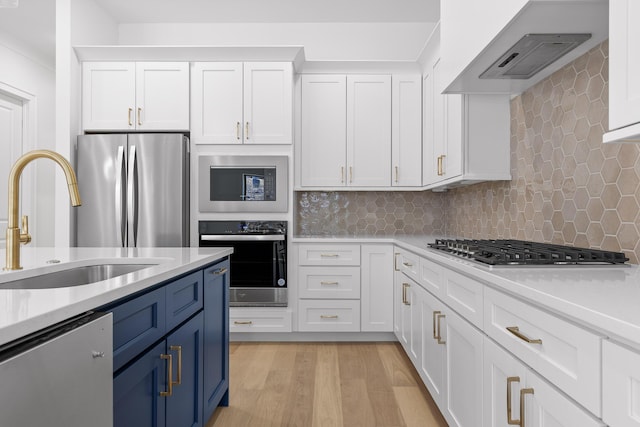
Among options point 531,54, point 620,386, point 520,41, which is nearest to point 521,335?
point 620,386

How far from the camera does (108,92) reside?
3.58 metres

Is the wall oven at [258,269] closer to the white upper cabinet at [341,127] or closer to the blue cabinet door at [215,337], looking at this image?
the white upper cabinet at [341,127]

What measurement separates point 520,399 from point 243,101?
3003mm

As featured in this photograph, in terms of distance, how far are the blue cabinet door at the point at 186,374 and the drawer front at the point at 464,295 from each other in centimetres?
106

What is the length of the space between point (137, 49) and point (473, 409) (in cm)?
342

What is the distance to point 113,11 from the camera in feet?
12.9

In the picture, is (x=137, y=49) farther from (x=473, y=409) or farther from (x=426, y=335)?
(x=473, y=409)

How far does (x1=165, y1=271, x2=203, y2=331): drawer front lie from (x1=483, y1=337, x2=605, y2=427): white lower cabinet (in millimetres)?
1080

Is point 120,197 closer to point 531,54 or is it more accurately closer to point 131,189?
point 131,189

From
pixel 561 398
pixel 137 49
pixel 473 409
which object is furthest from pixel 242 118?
pixel 561 398

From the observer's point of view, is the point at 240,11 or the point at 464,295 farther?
the point at 240,11

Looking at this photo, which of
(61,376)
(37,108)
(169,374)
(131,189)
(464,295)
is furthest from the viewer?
(37,108)

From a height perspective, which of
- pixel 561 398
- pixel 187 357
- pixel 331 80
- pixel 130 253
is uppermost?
pixel 331 80

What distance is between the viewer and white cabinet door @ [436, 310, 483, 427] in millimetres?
1583
